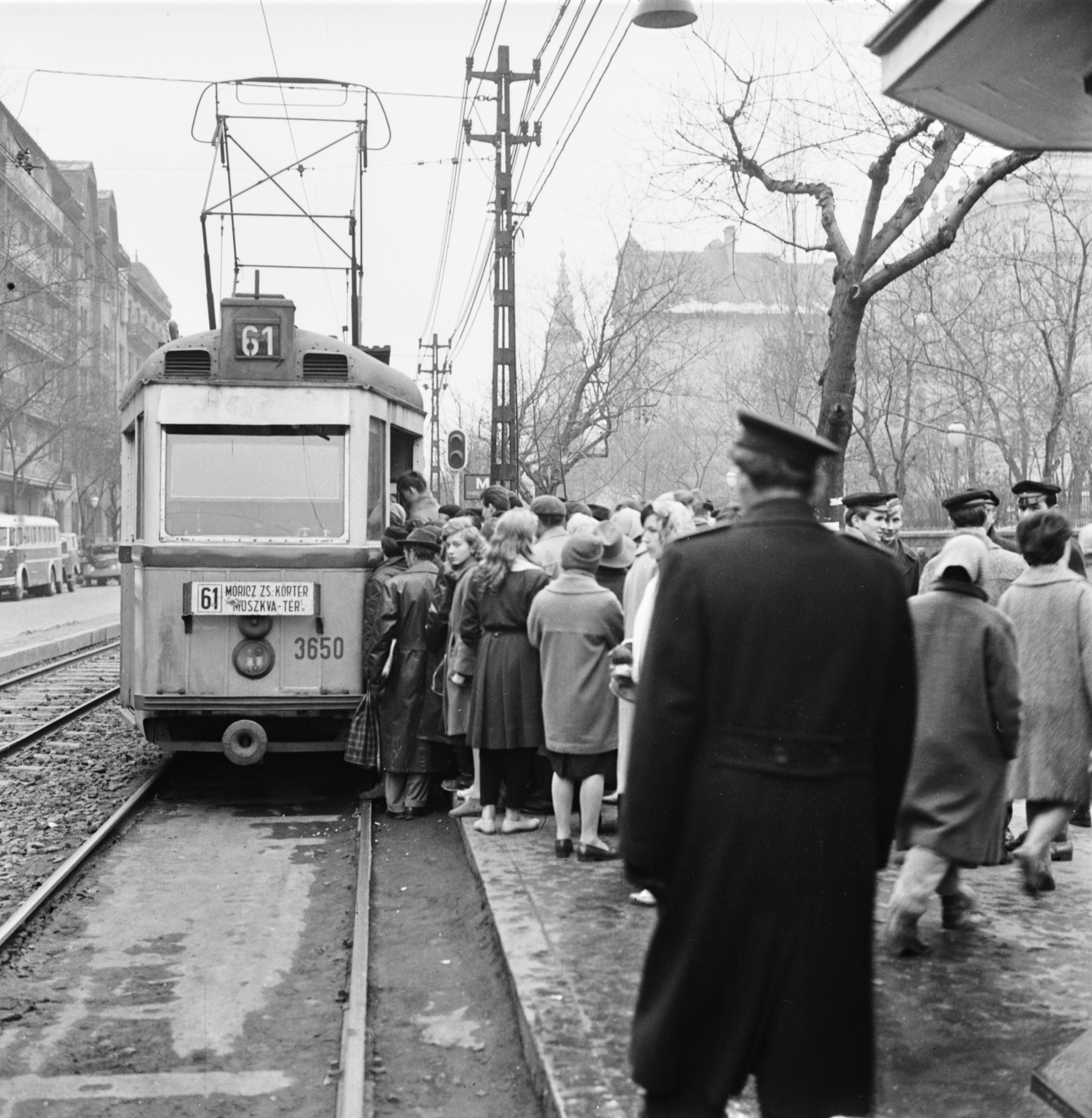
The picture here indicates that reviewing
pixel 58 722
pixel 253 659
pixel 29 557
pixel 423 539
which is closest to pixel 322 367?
pixel 423 539

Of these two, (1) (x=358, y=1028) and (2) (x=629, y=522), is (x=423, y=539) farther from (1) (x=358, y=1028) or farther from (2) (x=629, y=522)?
(1) (x=358, y=1028)

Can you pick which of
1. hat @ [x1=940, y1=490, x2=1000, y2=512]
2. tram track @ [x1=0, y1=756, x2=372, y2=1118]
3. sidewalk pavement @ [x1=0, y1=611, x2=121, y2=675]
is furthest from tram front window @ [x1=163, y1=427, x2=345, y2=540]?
sidewalk pavement @ [x1=0, y1=611, x2=121, y2=675]

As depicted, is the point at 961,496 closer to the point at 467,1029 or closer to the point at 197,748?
the point at 467,1029

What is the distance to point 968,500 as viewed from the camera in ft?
21.9

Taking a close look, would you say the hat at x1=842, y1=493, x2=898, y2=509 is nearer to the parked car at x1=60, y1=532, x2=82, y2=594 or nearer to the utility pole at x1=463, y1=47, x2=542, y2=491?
the utility pole at x1=463, y1=47, x2=542, y2=491

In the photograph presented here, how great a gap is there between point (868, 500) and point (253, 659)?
3966 millimetres

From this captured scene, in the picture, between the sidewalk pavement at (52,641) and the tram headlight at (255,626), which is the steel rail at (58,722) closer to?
the tram headlight at (255,626)

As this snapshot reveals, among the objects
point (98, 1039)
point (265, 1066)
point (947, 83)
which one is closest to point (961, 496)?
point (947, 83)

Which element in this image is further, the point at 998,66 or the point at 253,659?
the point at 253,659

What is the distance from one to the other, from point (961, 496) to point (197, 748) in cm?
536

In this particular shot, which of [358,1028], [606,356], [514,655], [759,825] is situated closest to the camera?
[759,825]

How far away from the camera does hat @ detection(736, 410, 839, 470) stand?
319cm

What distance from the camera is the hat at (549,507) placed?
848 centimetres

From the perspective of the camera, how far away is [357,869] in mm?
7914
